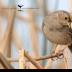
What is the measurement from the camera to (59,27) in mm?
908

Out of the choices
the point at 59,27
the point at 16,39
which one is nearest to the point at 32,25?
the point at 16,39

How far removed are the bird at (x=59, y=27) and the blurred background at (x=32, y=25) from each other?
1.39 ft

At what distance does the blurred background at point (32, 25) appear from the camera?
139 cm

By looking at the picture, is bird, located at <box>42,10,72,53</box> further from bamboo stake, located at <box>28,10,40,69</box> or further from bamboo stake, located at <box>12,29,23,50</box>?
bamboo stake, located at <box>12,29,23,50</box>

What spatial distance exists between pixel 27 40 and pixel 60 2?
0.58m

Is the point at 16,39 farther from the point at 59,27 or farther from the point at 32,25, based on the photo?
the point at 59,27

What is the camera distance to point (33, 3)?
1.42m

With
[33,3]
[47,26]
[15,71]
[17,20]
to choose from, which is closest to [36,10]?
[33,3]

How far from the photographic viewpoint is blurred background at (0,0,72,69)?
54.9 inches

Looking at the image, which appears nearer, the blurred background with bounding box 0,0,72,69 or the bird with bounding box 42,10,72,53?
the bird with bounding box 42,10,72,53

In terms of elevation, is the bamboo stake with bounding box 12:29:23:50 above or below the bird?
below

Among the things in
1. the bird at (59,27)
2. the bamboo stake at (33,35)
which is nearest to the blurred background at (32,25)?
the bamboo stake at (33,35)

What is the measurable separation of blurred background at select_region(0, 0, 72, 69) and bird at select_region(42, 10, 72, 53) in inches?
16.7

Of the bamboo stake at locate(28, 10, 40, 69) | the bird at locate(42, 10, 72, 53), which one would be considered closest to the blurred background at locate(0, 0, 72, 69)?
the bamboo stake at locate(28, 10, 40, 69)
